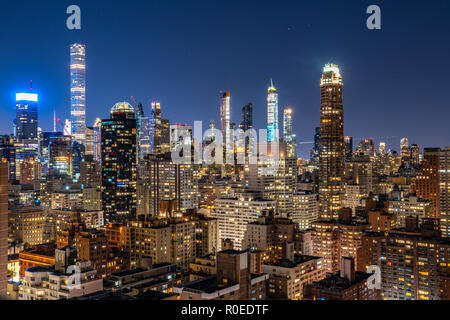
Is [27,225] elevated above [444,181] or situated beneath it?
situated beneath

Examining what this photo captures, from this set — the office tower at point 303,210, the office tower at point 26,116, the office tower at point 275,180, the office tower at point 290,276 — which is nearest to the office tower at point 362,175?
the office tower at point 303,210

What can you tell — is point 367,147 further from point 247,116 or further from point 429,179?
point 429,179

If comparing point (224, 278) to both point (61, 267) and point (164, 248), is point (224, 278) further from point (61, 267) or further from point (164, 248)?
point (164, 248)

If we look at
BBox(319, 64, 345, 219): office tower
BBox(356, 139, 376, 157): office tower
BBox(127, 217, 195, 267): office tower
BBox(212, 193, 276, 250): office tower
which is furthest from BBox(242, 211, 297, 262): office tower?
BBox(356, 139, 376, 157): office tower

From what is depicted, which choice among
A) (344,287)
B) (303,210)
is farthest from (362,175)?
(344,287)

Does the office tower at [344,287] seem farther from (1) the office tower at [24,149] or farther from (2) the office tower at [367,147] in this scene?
(2) the office tower at [367,147]

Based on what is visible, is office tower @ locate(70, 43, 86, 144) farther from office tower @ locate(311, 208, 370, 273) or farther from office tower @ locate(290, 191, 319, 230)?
office tower @ locate(311, 208, 370, 273)
